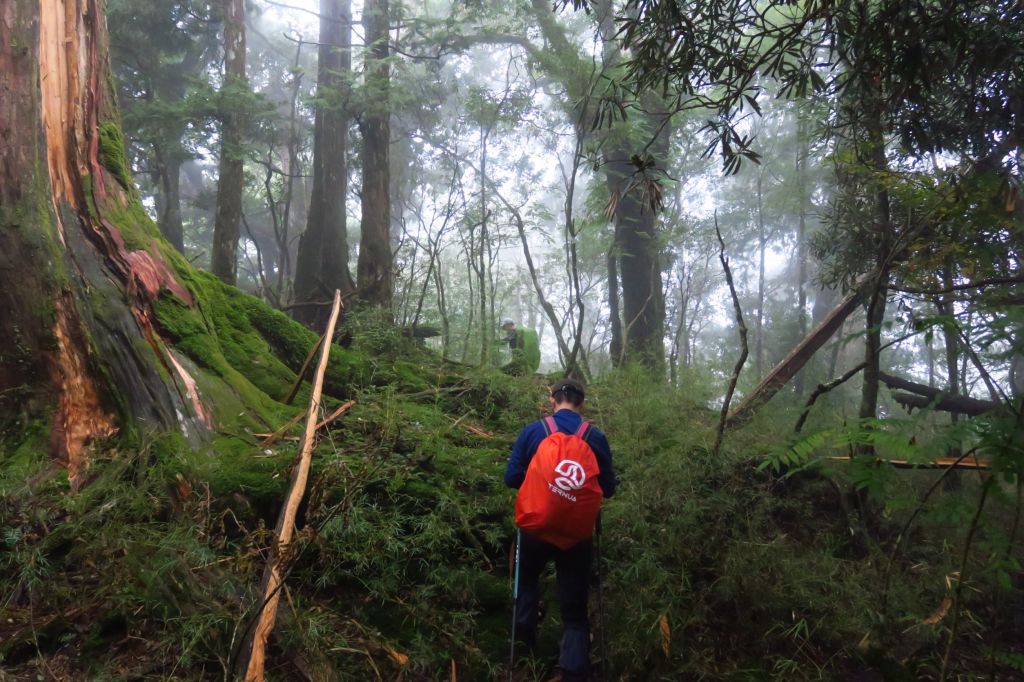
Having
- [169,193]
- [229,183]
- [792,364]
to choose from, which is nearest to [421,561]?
[792,364]

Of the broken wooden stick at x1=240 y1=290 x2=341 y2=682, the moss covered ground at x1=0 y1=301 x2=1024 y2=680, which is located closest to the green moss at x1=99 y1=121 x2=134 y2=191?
the moss covered ground at x1=0 y1=301 x2=1024 y2=680

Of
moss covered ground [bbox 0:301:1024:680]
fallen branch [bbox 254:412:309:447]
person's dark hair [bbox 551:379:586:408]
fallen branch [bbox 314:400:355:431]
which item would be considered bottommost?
moss covered ground [bbox 0:301:1024:680]

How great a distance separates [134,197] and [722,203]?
24843mm

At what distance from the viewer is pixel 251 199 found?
71.5 ft

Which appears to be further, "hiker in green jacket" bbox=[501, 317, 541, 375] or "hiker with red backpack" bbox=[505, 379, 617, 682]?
"hiker in green jacket" bbox=[501, 317, 541, 375]

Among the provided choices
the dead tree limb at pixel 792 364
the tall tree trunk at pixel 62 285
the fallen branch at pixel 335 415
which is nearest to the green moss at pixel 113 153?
the tall tree trunk at pixel 62 285

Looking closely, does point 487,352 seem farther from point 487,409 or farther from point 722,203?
point 722,203

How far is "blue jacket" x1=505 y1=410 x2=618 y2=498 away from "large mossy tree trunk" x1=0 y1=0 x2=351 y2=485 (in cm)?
229

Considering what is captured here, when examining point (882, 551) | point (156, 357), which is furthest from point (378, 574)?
point (882, 551)

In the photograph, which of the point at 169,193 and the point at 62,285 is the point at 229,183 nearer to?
the point at 169,193

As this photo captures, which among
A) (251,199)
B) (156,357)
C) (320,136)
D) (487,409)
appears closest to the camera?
(156,357)

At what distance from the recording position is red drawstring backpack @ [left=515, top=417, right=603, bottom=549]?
3.71 m

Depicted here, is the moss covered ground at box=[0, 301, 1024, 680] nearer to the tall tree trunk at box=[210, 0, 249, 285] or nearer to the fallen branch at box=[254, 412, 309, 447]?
the fallen branch at box=[254, 412, 309, 447]

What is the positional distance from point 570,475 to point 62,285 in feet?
12.0
